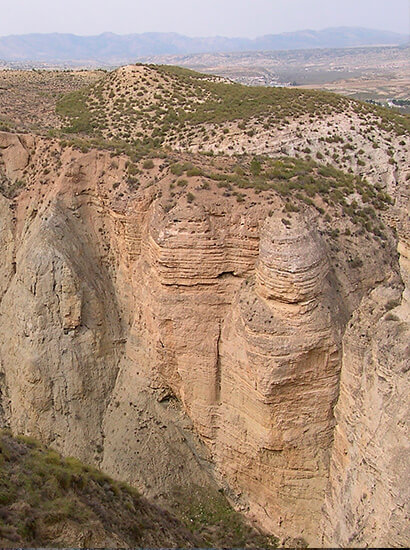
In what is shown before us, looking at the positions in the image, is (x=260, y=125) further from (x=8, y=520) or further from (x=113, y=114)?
(x=8, y=520)

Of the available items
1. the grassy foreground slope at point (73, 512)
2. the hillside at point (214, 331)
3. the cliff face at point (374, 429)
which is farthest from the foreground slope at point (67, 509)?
the cliff face at point (374, 429)

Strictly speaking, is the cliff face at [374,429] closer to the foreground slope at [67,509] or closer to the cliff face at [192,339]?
the cliff face at [192,339]

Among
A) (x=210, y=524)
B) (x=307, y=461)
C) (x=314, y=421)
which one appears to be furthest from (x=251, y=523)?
(x=314, y=421)

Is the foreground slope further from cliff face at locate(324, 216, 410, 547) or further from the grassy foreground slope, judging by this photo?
cliff face at locate(324, 216, 410, 547)

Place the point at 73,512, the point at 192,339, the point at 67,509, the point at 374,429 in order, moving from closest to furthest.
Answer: the point at 67,509
the point at 73,512
the point at 374,429
the point at 192,339

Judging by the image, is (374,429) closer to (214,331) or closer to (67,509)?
(214,331)

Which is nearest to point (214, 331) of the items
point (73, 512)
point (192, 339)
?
point (192, 339)
